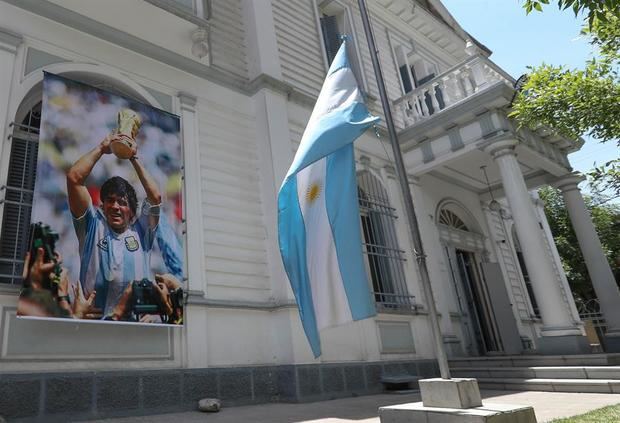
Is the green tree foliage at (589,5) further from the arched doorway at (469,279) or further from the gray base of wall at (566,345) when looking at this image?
the arched doorway at (469,279)

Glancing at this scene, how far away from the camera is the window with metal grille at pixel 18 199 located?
5.32 m

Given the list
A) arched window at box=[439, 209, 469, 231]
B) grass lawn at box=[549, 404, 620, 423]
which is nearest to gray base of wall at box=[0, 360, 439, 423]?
grass lawn at box=[549, 404, 620, 423]

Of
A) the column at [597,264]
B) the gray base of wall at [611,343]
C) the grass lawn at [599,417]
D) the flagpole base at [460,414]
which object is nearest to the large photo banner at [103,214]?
the flagpole base at [460,414]

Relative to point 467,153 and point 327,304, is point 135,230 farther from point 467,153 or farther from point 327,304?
point 467,153

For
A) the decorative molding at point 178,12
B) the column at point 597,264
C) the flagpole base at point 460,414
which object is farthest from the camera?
the column at point 597,264

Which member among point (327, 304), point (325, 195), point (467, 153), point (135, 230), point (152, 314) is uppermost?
point (467, 153)

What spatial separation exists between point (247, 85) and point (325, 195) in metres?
5.33

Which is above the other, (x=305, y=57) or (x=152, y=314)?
(x=305, y=57)

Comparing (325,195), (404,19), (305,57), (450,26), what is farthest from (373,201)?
(450,26)

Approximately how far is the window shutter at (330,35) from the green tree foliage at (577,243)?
18.3 metres

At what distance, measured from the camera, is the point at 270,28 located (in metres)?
9.64

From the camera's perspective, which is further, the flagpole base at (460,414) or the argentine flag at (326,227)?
the argentine flag at (326,227)

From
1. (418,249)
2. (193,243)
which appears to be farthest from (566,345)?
(193,243)

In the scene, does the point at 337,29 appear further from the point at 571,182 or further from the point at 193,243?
the point at 193,243
